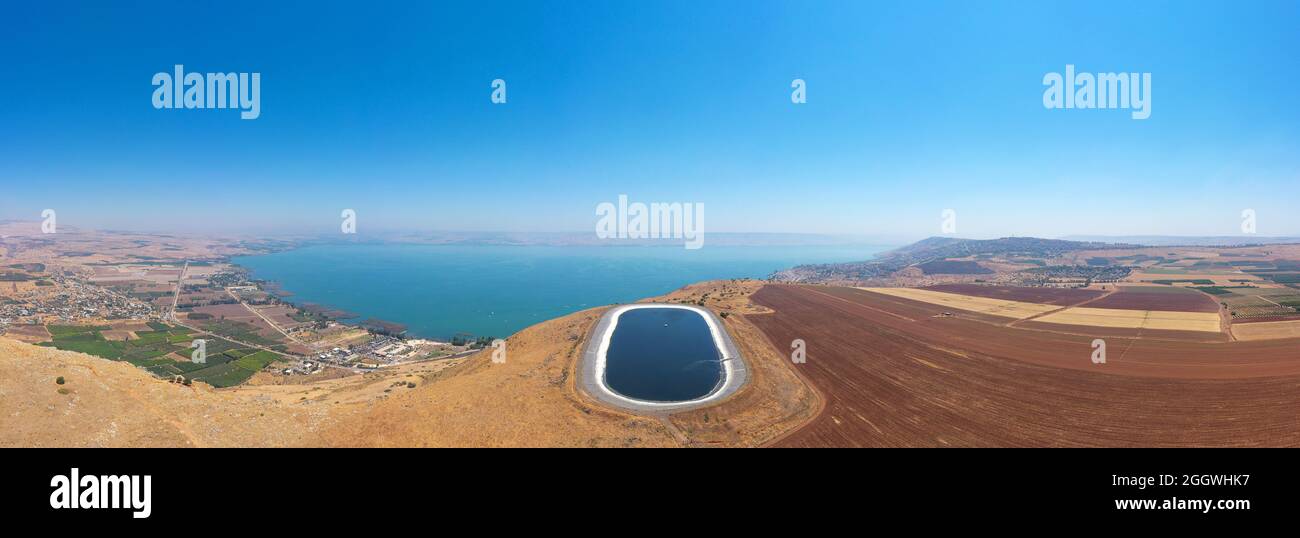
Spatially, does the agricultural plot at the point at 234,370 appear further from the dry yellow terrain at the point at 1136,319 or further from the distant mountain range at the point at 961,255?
the distant mountain range at the point at 961,255

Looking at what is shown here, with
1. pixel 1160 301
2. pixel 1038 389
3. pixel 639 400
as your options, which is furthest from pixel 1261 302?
pixel 639 400

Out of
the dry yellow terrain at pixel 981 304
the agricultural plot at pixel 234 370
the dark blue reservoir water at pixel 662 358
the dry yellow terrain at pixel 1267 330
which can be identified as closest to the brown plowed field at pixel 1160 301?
the dry yellow terrain at pixel 981 304

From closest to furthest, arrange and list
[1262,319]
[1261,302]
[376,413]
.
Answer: [376,413], [1262,319], [1261,302]

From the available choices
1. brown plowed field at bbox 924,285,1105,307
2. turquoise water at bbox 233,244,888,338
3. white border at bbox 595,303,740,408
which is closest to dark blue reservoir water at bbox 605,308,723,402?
white border at bbox 595,303,740,408

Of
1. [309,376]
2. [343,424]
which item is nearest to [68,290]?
[309,376]

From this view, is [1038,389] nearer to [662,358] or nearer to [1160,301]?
[662,358]
